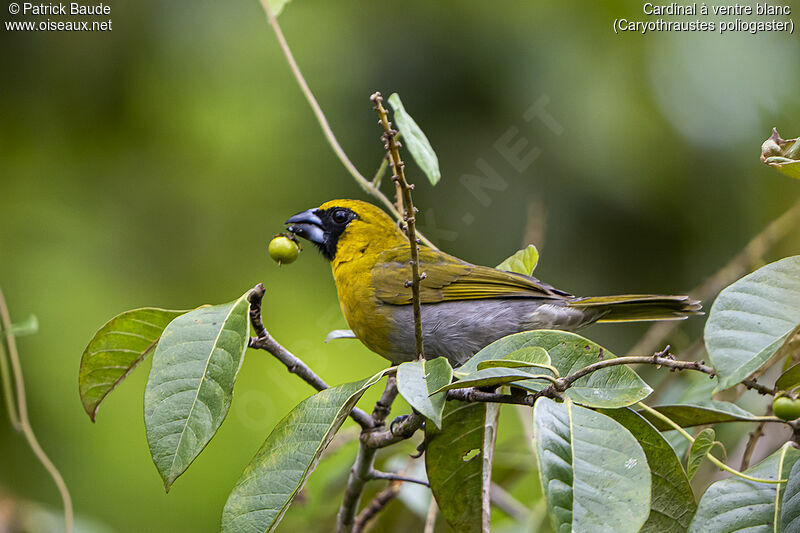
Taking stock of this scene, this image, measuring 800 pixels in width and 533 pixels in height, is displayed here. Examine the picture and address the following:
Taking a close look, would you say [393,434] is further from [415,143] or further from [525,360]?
[415,143]

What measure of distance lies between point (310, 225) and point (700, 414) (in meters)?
1.92

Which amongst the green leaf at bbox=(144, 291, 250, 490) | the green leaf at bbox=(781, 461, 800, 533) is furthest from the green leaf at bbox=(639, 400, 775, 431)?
the green leaf at bbox=(144, 291, 250, 490)

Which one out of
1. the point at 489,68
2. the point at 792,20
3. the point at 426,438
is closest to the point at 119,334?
the point at 426,438

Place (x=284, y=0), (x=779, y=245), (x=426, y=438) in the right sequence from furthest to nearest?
(x=779, y=245) < (x=284, y=0) < (x=426, y=438)

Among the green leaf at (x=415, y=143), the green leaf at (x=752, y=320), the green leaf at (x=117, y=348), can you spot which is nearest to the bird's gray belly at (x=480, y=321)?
the green leaf at (x=415, y=143)

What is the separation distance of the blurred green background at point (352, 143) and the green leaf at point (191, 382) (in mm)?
2705

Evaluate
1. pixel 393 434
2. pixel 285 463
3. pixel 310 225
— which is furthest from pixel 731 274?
pixel 285 463

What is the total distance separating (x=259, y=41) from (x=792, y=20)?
319 centimetres

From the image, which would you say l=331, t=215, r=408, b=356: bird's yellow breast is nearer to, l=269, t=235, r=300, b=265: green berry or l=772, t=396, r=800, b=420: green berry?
l=269, t=235, r=300, b=265: green berry

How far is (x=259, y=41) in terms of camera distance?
4.78 m

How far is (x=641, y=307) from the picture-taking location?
2.55m

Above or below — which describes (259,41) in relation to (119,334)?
above

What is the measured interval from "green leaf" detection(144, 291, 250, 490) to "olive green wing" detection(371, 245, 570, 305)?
4.13 feet

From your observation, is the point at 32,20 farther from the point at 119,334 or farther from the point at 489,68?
the point at 119,334
